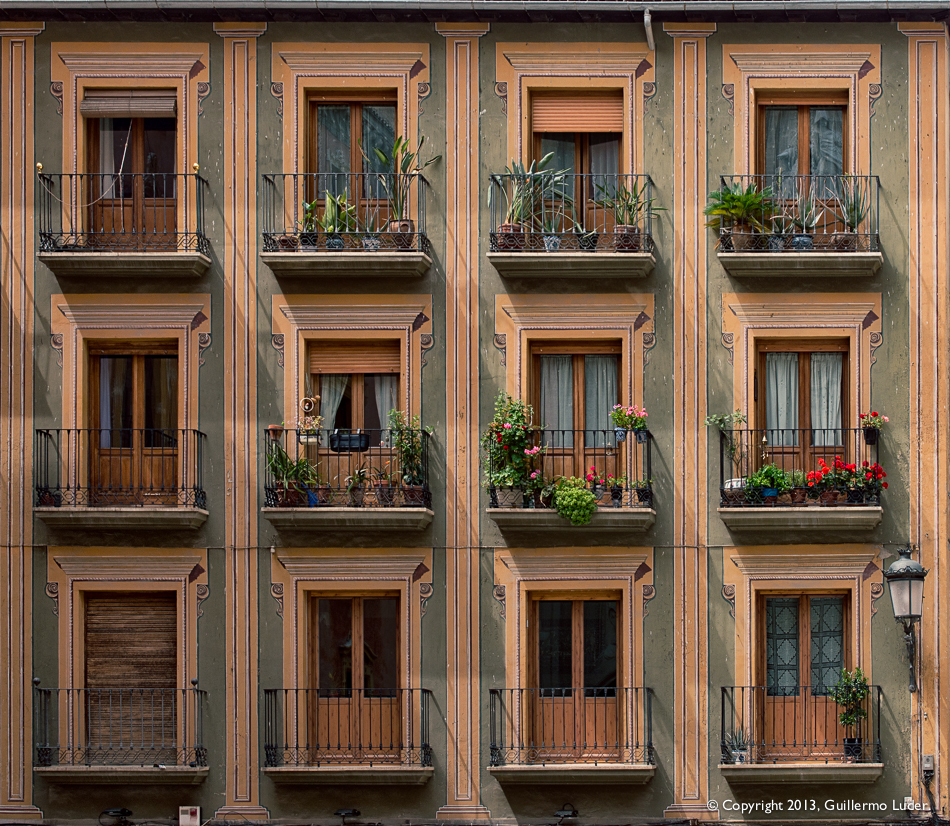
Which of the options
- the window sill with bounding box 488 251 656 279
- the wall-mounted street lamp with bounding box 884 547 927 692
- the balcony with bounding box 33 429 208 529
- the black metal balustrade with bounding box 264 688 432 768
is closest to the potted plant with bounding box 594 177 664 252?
the window sill with bounding box 488 251 656 279

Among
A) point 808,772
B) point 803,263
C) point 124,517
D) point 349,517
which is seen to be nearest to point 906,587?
point 808,772

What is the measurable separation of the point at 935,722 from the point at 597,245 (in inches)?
282

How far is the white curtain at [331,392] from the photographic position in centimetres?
1764

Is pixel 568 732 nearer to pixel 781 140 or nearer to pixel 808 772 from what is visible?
pixel 808 772

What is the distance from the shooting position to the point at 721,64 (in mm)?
17547

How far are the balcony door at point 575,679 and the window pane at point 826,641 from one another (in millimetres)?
2436

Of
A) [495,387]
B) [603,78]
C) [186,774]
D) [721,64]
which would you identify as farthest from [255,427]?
[721,64]

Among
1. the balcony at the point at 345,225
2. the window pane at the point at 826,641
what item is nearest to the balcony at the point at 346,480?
the balcony at the point at 345,225

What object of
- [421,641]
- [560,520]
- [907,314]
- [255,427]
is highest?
[907,314]

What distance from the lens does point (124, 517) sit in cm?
1689

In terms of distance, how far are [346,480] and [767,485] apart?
5.18 m

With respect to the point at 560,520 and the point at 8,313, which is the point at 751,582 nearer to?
the point at 560,520

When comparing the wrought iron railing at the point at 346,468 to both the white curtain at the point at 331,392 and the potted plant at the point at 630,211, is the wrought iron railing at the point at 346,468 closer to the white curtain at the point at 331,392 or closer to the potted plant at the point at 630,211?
the white curtain at the point at 331,392

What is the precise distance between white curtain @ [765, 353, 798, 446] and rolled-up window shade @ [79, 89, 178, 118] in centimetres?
833
